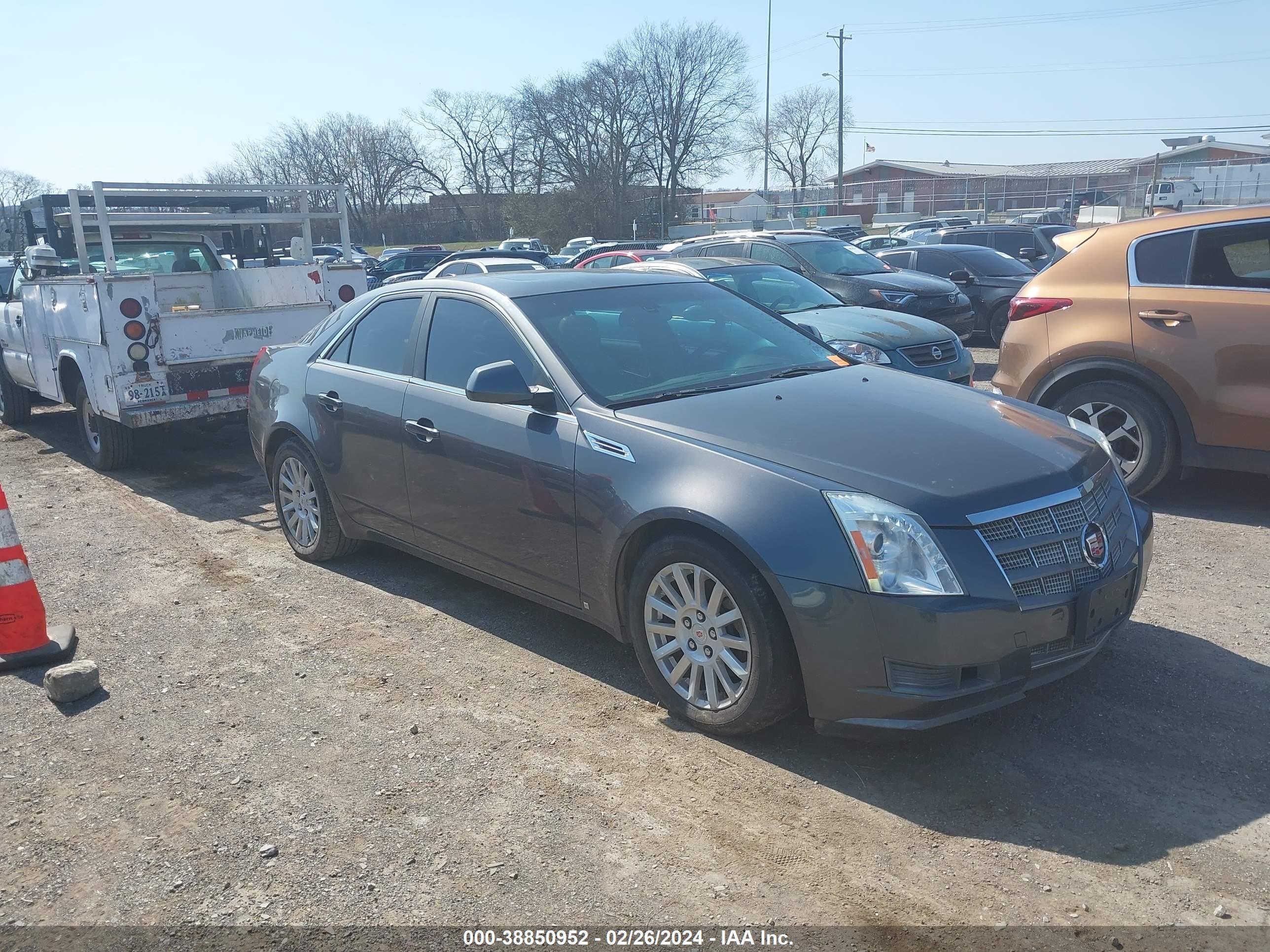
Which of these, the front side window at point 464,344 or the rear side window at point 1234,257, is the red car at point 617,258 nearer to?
the rear side window at point 1234,257

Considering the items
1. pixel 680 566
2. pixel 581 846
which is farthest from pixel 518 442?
pixel 581 846

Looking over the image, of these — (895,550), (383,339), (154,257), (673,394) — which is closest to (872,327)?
(383,339)

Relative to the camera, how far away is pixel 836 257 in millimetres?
12703

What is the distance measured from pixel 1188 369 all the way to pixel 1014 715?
11.0 ft

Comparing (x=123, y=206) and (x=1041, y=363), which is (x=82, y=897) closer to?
(x=1041, y=363)

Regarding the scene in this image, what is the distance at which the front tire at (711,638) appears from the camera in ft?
11.8

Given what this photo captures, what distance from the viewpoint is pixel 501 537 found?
15.3 ft

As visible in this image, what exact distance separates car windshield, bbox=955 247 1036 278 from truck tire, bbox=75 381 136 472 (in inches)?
433

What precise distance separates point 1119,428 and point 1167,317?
753 millimetres

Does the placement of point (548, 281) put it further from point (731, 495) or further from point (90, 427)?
point (90, 427)

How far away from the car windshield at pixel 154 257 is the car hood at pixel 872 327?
599 cm

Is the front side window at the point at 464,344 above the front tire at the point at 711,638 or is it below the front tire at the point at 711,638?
above

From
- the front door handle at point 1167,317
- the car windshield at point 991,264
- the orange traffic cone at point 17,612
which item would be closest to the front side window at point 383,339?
the orange traffic cone at point 17,612

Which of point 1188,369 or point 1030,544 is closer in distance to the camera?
point 1030,544
